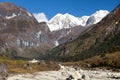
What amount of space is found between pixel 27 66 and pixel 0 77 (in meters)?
85.8

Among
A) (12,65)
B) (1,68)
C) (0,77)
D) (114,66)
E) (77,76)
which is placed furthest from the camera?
(114,66)

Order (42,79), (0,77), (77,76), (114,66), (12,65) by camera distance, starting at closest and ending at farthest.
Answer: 1. (0,77)
2. (77,76)
3. (42,79)
4. (12,65)
5. (114,66)

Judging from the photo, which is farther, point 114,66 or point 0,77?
point 114,66

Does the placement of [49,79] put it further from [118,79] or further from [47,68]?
[47,68]

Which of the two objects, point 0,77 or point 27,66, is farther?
point 27,66

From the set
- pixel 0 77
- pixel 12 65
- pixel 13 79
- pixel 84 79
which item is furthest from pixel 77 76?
pixel 12 65

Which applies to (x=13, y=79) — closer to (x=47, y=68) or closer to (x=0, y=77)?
(x=0, y=77)

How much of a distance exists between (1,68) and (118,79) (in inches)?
1493

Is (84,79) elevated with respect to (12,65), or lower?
lower

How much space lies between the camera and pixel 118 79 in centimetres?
10738

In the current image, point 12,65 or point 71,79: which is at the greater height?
point 12,65

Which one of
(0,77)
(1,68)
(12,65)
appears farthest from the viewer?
(12,65)

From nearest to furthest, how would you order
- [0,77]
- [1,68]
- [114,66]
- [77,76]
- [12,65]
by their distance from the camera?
1. [0,77]
2. [1,68]
3. [77,76]
4. [12,65]
5. [114,66]

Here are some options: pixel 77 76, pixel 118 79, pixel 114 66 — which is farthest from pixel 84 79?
pixel 114 66
